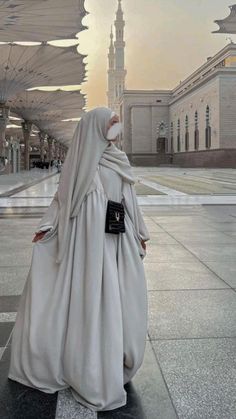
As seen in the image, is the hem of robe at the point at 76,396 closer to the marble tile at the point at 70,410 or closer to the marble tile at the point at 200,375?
the marble tile at the point at 70,410

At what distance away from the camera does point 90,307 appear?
2594mm

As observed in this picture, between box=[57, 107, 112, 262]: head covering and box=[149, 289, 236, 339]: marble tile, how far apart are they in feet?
4.63

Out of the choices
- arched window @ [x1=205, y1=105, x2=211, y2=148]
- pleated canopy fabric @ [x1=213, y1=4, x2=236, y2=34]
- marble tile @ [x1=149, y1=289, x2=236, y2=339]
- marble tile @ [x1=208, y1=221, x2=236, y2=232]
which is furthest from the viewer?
arched window @ [x1=205, y1=105, x2=211, y2=148]

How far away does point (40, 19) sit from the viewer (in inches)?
1056

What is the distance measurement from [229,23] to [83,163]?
2499cm

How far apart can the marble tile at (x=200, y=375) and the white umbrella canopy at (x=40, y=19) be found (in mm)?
24212

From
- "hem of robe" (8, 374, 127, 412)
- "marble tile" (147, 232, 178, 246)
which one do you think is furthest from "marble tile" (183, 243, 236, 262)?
"hem of robe" (8, 374, 127, 412)

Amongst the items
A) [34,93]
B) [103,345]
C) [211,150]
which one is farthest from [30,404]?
[211,150]

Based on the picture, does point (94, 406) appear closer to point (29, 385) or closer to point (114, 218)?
point (29, 385)

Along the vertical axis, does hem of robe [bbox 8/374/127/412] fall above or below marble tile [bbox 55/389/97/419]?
above

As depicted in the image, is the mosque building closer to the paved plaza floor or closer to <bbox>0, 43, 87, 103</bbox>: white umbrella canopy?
<bbox>0, 43, 87, 103</bbox>: white umbrella canopy

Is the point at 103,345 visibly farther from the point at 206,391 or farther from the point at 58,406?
the point at 206,391

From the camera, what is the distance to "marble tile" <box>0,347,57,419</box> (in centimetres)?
259

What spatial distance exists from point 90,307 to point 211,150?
59015mm
